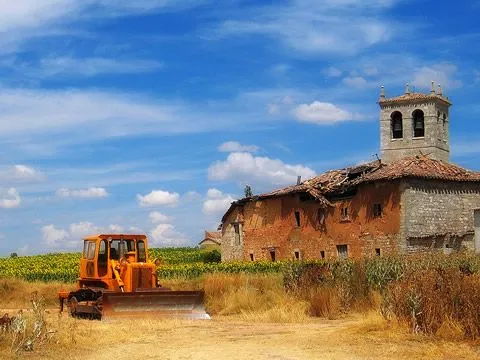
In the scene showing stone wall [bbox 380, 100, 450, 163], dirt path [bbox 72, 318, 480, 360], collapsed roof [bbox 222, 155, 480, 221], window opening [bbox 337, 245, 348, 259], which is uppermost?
stone wall [bbox 380, 100, 450, 163]

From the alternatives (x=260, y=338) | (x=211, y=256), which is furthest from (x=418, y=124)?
(x=260, y=338)

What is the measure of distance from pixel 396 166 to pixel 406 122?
10.4 m

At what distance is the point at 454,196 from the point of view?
43062 mm

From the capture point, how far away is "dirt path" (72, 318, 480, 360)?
1291cm

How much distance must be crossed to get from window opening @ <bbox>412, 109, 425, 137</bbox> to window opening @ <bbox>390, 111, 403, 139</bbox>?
0.96 m

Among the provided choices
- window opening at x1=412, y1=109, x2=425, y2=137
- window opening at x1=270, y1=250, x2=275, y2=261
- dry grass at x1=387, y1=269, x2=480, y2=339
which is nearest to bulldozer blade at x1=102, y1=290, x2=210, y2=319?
dry grass at x1=387, y1=269, x2=480, y2=339

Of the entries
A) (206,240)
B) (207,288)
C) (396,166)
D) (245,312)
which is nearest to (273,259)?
(396,166)

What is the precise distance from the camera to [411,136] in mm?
52219

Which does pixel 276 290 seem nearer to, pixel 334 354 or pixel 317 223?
pixel 334 354

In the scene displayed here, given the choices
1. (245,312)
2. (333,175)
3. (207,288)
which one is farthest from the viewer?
(333,175)

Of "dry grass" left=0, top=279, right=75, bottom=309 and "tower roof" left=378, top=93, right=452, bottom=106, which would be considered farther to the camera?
"tower roof" left=378, top=93, right=452, bottom=106

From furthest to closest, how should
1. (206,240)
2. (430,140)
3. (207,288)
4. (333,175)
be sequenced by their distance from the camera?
(206,240) < (430,140) < (333,175) < (207,288)

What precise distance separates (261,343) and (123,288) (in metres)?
7.61

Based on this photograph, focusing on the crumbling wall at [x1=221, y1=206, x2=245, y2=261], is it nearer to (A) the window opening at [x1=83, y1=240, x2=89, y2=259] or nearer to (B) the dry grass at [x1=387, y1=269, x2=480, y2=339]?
(A) the window opening at [x1=83, y1=240, x2=89, y2=259]
